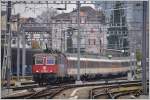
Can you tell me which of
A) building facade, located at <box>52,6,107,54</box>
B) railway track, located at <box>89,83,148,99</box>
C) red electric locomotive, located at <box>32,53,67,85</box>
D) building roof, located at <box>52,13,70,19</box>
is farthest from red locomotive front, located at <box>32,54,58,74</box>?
railway track, located at <box>89,83,148,99</box>

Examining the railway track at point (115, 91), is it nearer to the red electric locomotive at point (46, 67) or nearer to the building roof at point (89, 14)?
the red electric locomotive at point (46, 67)

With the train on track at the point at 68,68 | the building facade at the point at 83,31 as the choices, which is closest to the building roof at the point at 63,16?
the building facade at the point at 83,31

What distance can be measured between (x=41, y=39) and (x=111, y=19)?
2.75 meters

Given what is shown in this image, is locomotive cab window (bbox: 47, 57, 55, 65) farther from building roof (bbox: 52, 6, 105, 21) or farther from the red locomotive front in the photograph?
building roof (bbox: 52, 6, 105, 21)

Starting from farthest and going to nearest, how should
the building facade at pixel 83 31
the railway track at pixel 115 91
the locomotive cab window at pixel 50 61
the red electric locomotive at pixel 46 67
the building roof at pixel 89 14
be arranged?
the locomotive cab window at pixel 50 61 → the red electric locomotive at pixel 46 67 → the building facade at pixel 83 31 → the building roof at pixel 89 14 → the railway track at pixel 115 91

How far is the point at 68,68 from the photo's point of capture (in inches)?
621

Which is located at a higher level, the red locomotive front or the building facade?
the building facade

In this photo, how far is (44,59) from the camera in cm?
1444

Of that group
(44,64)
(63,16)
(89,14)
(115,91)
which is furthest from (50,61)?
(115,91)

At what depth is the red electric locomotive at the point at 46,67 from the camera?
14.3m

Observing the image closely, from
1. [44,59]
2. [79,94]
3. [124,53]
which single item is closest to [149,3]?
[79,94]

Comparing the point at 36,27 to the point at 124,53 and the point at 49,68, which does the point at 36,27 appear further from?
the point at 124,53

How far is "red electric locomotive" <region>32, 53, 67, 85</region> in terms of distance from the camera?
47.0 ft

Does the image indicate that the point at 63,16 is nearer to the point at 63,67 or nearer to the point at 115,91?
the point at 63,67
